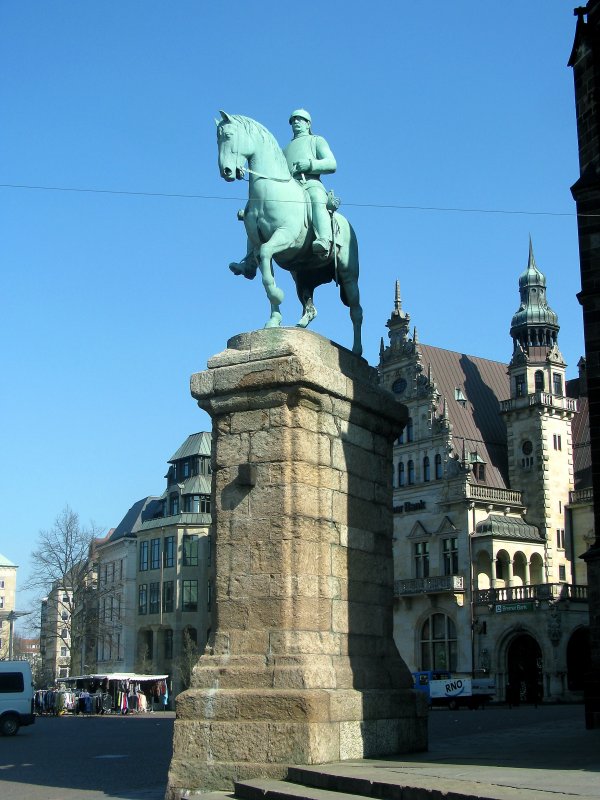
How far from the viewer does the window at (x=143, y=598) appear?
7756 centimetres

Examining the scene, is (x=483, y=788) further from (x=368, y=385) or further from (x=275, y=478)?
(x=368, y=385)

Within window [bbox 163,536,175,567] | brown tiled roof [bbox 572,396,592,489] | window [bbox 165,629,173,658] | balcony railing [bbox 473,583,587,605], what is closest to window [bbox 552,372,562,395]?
brown tiled roof [bbox 572,396,592,489]

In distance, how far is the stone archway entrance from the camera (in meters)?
56.4

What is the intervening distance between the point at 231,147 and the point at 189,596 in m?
61.0

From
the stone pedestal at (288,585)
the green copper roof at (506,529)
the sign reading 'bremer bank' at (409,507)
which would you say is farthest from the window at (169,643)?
the stone pedestal at (288,585)

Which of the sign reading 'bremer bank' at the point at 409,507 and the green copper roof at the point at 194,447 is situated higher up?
the green copper roof at the point at 194,447

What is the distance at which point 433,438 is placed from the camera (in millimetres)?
64562

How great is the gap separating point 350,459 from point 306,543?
1.76 metres

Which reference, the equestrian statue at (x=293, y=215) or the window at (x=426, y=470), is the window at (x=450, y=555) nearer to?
the window at (x=426, y=470)

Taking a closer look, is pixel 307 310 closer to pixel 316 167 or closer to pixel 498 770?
pixel 316 167

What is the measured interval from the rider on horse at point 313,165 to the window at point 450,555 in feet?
155

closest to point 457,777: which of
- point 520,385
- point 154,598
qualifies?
point 520,385

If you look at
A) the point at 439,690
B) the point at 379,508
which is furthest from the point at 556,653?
the point at 379,508

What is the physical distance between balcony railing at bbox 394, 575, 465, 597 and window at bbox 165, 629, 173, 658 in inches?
745
